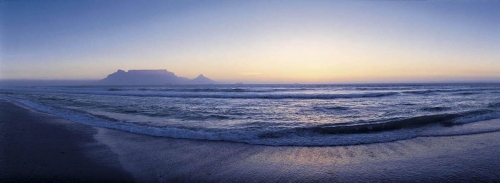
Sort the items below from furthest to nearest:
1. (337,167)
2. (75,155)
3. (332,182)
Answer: (75,155), (337,167), (332,182)

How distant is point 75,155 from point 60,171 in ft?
3.42

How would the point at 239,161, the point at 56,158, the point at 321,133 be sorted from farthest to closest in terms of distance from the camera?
the point at 321,133, the point at 56,158, the point at 239,161

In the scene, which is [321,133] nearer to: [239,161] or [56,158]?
[239,161]

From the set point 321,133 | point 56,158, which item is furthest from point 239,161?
point 56,158

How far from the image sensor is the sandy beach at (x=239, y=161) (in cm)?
406

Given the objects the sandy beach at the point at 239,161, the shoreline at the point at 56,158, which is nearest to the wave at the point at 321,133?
the sandy beach at the point at 239,161

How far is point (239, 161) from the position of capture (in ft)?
16.0

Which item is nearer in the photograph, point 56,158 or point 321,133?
point 56,158

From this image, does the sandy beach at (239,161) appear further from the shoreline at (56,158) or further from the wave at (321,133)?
the wave at (321,133)

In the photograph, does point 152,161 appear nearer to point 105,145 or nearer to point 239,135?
point 105,145

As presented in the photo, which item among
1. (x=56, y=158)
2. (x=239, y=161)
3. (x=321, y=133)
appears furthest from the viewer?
(x=321, y=133)

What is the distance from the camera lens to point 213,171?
14.2 feet

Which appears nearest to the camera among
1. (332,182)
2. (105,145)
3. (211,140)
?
(332,182)

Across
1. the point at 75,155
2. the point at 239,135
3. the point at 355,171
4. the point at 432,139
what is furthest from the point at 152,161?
the point at 432,139
